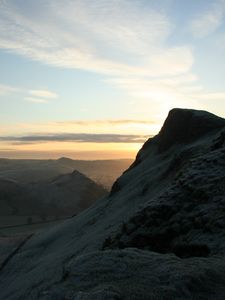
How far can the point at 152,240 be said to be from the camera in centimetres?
2278

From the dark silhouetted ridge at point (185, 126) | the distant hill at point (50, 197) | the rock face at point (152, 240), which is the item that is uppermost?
the dark silhouetted ridge at point (185, 126)

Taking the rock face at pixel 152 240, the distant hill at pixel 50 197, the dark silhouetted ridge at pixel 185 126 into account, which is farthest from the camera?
the distant hill at pixel 50 197

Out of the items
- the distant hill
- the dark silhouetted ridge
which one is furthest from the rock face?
the distant hill

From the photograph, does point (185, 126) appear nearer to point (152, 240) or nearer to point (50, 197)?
point (152, 240)

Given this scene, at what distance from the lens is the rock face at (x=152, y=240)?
535 inches

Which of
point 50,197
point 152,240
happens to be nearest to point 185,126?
point 152,240

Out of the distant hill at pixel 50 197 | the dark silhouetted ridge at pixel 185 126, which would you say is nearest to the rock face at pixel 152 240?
the dark silhouetted ridge at pixel 185 126

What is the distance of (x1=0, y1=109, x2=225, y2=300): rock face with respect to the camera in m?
13.6

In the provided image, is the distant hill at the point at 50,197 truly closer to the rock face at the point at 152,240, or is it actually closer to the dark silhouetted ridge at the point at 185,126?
the dark silhouetted ridge at the point at 185,126

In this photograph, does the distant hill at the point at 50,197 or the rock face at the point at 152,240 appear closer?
the rock face at the point at 152,240

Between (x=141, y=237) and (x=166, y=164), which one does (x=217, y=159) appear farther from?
(x=166, y=164)

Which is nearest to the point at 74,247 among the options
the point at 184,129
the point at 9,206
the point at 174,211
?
the point at 174,211

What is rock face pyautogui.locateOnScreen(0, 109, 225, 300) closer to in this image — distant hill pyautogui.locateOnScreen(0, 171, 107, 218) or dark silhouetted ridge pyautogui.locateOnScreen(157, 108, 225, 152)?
dark silhouetted ridge pyautogui.locateOnScreen(157, 108, 225, 152)

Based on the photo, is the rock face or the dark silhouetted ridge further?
the dark silhouetted ridge
